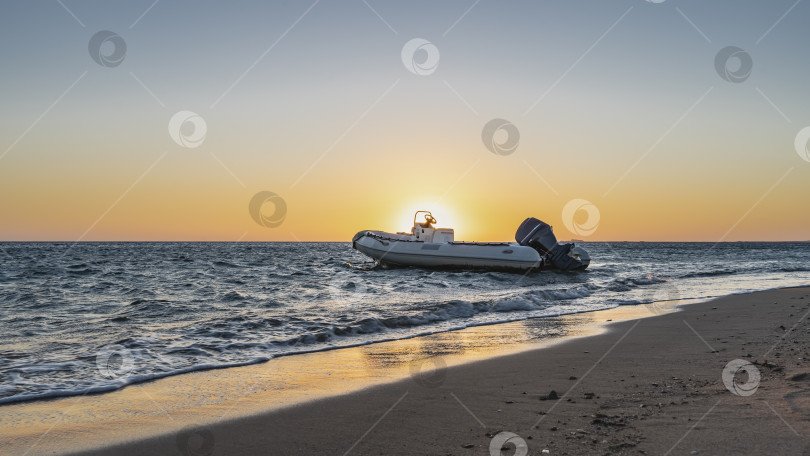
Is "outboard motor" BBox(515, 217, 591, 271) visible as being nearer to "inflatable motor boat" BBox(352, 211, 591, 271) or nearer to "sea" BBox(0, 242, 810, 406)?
"inflatable motor boat" BBox(352, 211, 591, 271)

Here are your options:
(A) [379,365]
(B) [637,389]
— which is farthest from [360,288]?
(B) [637,389]

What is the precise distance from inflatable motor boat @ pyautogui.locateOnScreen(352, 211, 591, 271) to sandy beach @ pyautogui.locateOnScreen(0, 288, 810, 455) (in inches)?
849

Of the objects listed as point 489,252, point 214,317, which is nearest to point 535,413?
point 214,317

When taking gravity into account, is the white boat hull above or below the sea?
above

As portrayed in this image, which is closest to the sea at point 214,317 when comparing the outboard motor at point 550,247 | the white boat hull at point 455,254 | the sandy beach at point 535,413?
the sandy beach at point 535,413

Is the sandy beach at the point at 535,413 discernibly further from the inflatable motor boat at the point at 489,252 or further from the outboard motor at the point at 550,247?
the outboard motor at the point at 550,247

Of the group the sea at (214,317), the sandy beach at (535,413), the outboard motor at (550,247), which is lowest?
the sandy beach at (535,413)

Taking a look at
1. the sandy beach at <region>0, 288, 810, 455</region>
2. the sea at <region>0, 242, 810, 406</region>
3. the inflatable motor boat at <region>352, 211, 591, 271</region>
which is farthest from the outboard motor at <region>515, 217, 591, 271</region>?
the sandy beach at <region>0, 288, 810, 455</region>

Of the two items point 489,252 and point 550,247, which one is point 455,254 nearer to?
point 489,252

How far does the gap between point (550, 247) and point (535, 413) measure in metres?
26.0

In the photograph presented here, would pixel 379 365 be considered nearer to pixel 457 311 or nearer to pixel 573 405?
pixel 573 405

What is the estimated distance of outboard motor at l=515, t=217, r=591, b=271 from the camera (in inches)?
1164

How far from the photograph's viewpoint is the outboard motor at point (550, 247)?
29562 mm

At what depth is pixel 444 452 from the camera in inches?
148
